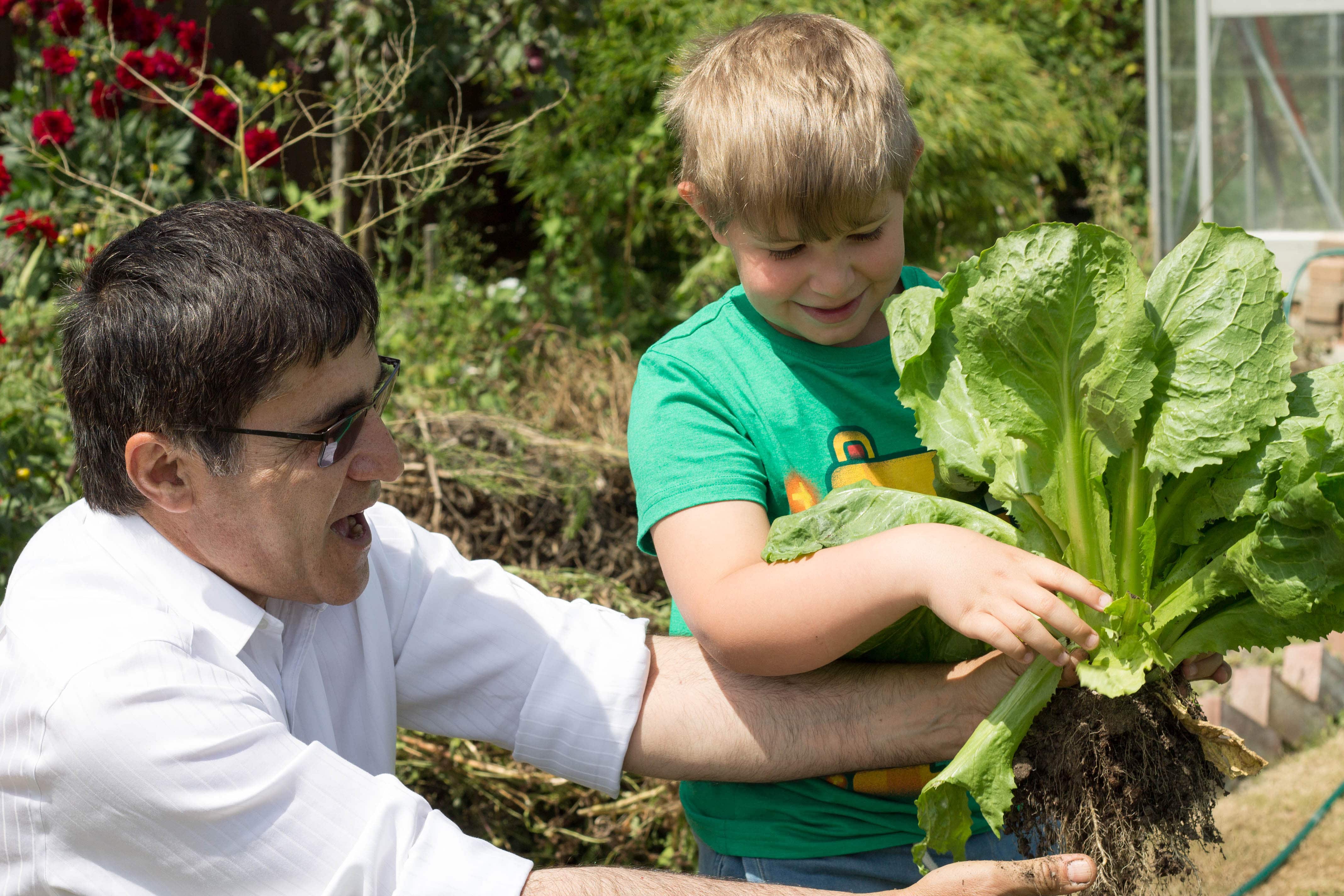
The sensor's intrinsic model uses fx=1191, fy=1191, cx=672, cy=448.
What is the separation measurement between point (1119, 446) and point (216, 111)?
257 centimetres

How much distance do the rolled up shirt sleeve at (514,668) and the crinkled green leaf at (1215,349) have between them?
836 millimetres

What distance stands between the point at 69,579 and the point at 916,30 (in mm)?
6021

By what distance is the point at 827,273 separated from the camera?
1618 millimetres

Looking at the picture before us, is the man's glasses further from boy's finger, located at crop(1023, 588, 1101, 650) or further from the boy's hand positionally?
boy's finger, located at crop(1023, 588, 1101, 650)

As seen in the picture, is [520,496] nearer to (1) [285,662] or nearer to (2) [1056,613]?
(1) [285,662]

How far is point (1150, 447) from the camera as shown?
148 cm

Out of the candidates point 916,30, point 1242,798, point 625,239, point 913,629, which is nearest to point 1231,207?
point 916,30

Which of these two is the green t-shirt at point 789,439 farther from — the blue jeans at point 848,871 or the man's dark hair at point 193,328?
the man's dark hair at point 193,328

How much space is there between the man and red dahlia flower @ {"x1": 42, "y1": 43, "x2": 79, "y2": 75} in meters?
2.47

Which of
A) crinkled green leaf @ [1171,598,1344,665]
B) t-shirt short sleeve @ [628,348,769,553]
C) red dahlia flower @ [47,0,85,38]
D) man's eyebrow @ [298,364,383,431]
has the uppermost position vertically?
red dahlia flower @ [47,0,85,38]

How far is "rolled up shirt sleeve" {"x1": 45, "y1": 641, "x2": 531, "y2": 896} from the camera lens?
132 cm

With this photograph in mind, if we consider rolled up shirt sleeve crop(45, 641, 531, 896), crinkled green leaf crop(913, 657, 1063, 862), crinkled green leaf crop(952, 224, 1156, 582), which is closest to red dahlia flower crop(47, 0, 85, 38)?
rolled up shirt sleeve crop(45, 641, 531, 896)

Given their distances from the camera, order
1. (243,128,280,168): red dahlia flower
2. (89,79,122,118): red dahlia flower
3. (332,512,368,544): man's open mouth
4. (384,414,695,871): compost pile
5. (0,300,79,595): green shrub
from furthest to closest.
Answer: (89,79,122,118): red dahlia flower
(243,128,280,168): red dahlia flower
(384,414,695,871): compost pile
(0,300,79,595): green shrub
(332,512,368,544): man's open mouth

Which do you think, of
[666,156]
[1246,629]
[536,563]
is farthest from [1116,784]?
[666,156]
